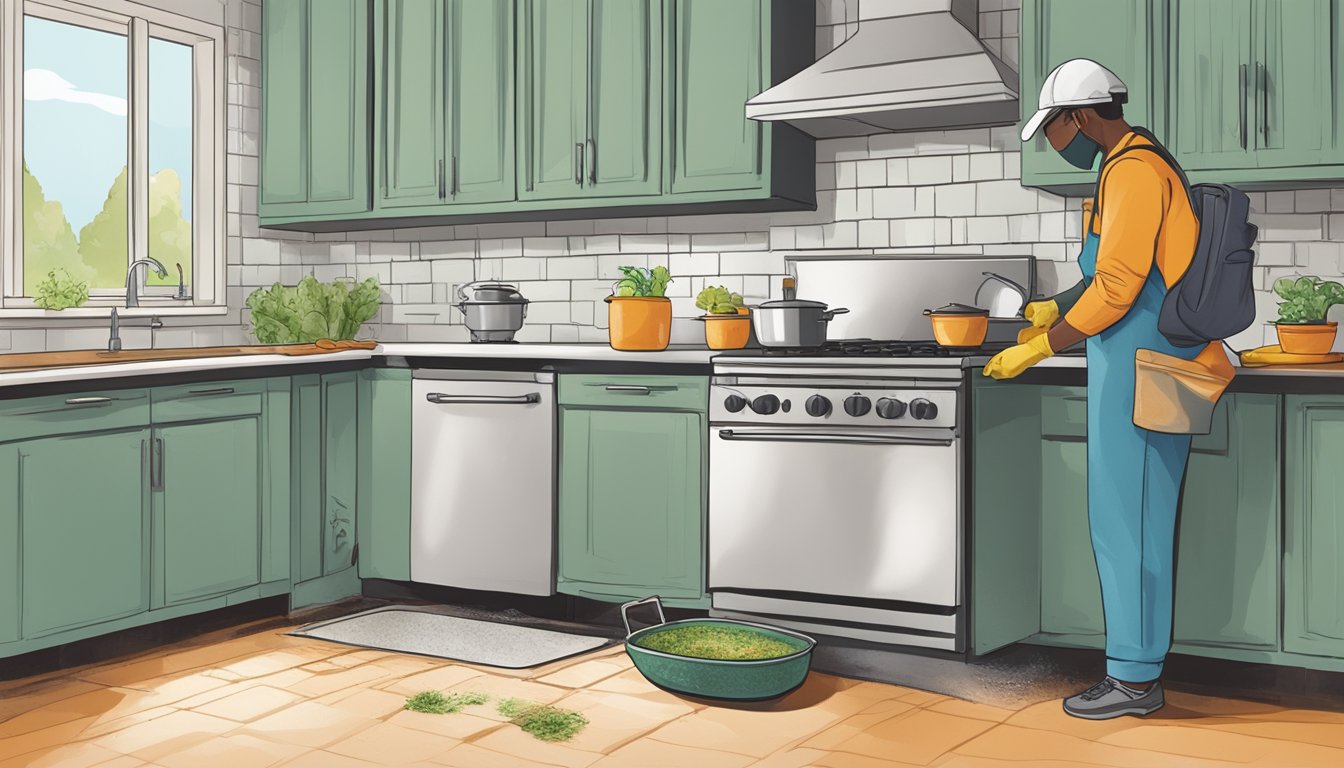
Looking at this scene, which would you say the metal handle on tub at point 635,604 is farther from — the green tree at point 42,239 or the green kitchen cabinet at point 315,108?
the green tree at point 42,239

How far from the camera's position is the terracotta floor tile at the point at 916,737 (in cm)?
298

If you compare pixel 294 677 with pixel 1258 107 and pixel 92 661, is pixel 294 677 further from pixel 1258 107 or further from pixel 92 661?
pixel 1258 107

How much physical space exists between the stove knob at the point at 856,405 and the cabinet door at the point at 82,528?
2.18 m

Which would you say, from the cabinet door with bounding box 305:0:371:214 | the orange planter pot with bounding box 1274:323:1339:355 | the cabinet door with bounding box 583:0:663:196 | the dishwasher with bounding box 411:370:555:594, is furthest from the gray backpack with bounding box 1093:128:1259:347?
the cabinet door with bounding box 305:0:371:214

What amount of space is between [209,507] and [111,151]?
1.70m

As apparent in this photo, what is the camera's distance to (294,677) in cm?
363

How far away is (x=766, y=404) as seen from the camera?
3.78m

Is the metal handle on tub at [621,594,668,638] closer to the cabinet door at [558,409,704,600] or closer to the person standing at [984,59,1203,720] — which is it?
the cabinet door at [558,409,704,600]

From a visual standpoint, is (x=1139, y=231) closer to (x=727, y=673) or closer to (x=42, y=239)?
(x=727, y=673)

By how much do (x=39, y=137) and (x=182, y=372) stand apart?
1.34m

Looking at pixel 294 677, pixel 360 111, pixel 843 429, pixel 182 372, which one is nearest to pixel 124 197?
pixel 360 111

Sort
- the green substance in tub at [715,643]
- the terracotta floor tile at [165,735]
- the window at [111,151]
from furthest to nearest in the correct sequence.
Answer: the window at [111,151], the green substance in tub at [715,643], the terracotta floor tile at [165,735]

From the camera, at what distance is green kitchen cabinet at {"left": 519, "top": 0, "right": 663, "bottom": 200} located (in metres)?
4.54

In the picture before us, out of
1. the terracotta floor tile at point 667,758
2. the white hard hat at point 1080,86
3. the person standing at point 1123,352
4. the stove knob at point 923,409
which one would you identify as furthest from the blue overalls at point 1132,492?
the terracotta floor tile at point 667,758
